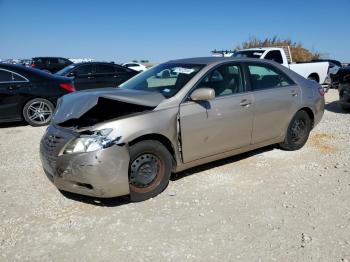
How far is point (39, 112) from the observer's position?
27.3 ft

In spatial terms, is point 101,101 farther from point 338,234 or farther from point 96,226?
point 338,234

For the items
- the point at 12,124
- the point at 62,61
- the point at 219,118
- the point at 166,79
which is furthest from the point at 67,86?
the point at 62,61

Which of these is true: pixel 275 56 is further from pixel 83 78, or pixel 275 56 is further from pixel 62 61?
pixel 62 61

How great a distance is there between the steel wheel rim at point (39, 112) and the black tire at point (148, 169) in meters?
5.06

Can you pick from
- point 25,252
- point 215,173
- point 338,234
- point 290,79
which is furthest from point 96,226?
point 290,79

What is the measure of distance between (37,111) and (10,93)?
2.26 ft

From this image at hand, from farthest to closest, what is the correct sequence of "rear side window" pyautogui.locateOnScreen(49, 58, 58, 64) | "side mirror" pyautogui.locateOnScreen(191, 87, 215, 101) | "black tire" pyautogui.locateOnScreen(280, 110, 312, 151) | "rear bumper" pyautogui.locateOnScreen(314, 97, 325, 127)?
"rear side window" pyautogui.locateOnScreen(49, 58, 58, 64)
"rear bumper" pyautogui.locateOnScreen(314, 97, 325, 127)
"black tire" pyautogui.locateOnScreen(280, 110, 312, 151)
"side mirror" pyautogui.locateOnScreen(191, 87, 215, 101)

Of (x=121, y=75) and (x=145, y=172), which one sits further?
(x=121, y=75)

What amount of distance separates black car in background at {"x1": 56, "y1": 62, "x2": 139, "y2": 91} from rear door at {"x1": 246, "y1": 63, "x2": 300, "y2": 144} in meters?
8.06

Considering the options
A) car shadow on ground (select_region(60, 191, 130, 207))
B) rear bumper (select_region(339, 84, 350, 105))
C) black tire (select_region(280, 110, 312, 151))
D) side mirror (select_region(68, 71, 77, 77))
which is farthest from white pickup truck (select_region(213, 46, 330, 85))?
car shadow on ground (select_region(60, 191, 130, 207))

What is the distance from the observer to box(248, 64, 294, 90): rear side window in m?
5.18

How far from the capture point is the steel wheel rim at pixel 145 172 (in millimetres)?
4039

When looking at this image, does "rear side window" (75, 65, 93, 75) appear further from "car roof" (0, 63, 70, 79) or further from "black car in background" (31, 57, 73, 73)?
"black car in background" (31, 57, 73, 73)

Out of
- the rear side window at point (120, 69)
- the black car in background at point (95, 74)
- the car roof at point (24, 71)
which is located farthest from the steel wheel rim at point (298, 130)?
the rear side window at point (120, 69)
